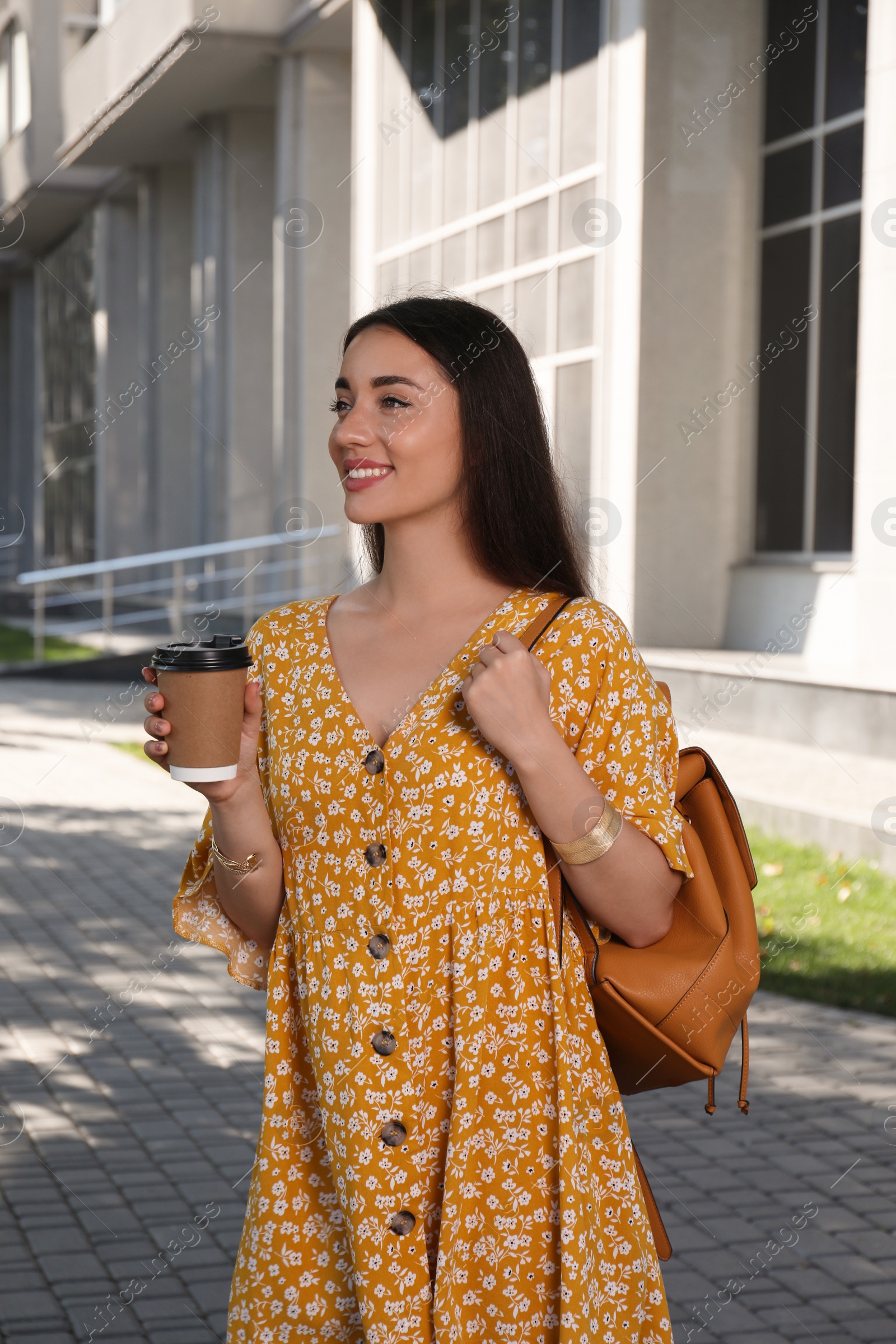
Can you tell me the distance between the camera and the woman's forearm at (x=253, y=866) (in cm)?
212

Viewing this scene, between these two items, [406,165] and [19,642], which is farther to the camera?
[19,642]

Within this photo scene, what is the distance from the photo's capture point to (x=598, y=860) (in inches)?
77.7

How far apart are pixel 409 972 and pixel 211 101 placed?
21236mm

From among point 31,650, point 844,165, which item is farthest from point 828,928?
point 31,650

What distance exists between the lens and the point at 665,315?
40.6 feet

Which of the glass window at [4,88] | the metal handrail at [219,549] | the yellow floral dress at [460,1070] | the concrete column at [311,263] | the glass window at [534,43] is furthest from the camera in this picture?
the glass window at [4,88]

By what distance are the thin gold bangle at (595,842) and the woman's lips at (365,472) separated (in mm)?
593

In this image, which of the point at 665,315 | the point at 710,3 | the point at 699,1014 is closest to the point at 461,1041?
the point at 699,1014

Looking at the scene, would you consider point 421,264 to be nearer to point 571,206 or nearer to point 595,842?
point 571,206

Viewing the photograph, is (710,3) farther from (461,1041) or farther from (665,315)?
(461,1041)

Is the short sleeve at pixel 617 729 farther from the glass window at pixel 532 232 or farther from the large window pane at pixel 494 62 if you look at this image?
the large window pane at pixel 494 62

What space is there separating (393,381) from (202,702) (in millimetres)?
584

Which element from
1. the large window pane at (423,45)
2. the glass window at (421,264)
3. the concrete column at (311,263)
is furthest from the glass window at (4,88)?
the glass window at (421,264)

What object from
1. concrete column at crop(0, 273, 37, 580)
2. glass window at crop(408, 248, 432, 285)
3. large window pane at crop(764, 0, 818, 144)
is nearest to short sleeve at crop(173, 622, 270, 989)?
large window pane at crop(764, 0, 818, 144)
